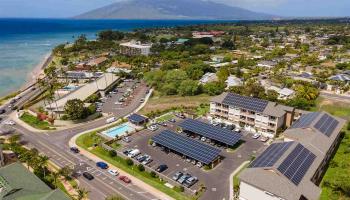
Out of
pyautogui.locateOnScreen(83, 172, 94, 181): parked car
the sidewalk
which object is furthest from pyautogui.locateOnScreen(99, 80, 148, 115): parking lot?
pyautogui.locateOnScreen(83, 172, 94, 181): parked car

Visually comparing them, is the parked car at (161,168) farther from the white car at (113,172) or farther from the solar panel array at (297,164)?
the solar panel array at (297,164)

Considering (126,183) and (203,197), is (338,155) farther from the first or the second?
(126,183)

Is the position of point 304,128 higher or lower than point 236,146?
higher

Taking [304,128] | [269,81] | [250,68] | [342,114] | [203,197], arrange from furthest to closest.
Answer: [250,68] < [269,81] < [342,114] < [304,128] < [203,197]

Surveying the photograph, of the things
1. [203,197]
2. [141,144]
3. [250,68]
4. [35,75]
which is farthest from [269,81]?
[35,75]

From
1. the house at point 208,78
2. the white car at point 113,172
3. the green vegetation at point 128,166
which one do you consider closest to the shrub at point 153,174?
the green vegetation at point 128,166

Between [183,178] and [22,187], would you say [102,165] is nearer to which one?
[183,178]
